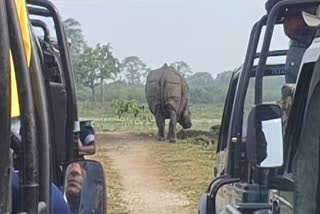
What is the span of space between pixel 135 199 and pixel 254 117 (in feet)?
37.3

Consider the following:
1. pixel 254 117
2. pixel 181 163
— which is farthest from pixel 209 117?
pixel 254 117

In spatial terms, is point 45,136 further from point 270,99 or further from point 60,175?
point 270,99

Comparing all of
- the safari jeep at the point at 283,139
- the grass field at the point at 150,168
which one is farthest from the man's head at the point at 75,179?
the grass field at the point at 150,168

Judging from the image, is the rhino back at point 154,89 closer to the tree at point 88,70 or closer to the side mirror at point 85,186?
the tree at point 88,70

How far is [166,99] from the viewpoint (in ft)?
91.7

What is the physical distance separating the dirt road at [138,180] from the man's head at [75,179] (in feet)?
29.6

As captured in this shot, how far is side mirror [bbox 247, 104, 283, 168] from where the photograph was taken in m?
3.21

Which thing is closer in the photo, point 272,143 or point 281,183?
point 281,183

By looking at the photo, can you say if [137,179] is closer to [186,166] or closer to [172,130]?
[186,166]

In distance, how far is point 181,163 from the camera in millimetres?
19953

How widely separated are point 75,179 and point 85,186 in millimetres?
81

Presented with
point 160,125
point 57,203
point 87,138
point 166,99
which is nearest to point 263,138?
point 57,203

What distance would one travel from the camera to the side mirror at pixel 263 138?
321 centimetres

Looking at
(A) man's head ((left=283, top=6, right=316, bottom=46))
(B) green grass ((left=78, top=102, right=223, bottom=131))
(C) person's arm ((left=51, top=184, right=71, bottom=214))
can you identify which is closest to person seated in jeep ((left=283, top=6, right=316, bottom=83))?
(A) man's head ((left=283, top=6, right=316, bottom=46))
